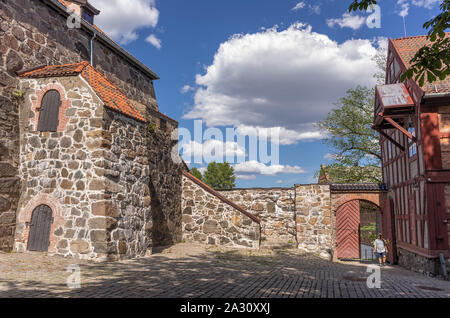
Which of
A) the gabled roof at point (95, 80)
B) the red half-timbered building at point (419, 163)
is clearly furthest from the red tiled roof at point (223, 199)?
the red half-timbered building at point (419, 163)

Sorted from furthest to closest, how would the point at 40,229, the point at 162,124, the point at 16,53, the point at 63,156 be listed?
the point at 162,124
the point at 16,53
the point at 63,156
the point at 40,229

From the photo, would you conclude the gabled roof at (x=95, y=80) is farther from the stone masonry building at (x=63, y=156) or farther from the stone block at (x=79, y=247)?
the stone block at (x=79, y=247)

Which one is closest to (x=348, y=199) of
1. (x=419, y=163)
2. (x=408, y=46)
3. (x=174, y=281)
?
(x=419, y=163)

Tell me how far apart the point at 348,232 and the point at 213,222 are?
8924mm

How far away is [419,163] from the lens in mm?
11094

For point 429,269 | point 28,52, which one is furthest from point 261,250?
point 28,52

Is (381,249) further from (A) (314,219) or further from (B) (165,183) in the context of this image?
(B) (165,183)

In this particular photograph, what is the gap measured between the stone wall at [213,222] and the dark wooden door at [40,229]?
6531 mm

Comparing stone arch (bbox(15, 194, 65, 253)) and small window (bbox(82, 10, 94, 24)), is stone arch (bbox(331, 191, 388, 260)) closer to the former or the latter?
stone arch (bbox(15, 194, 65, 253))

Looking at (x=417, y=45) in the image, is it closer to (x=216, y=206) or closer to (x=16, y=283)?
(x=216, y=206)

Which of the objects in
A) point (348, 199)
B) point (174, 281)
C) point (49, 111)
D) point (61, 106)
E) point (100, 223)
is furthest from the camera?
point (348, 199)
